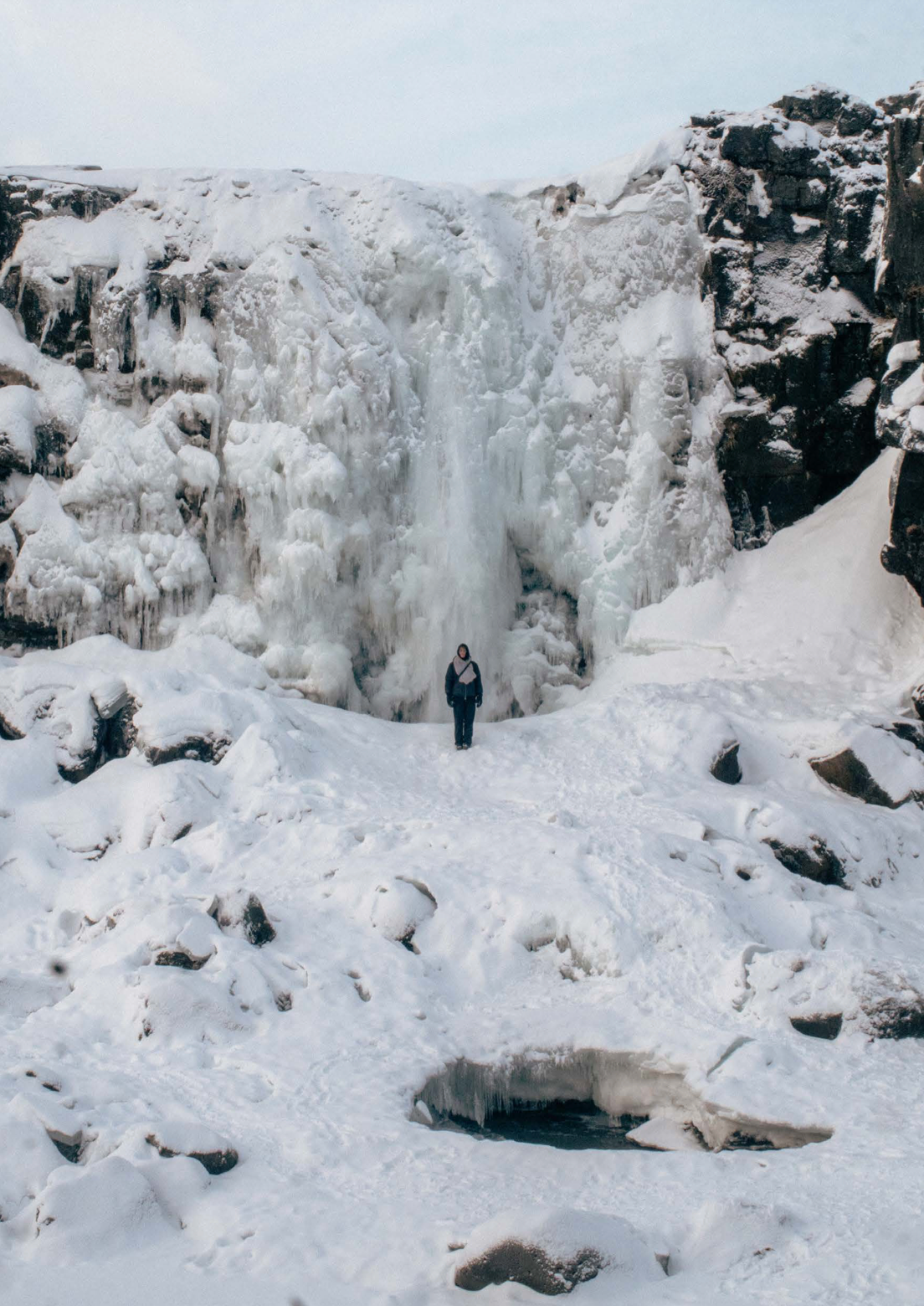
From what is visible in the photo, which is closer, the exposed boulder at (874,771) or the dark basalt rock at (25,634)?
the exposed boulder at (874,771)

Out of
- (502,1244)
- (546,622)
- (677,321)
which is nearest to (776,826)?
(546,622)

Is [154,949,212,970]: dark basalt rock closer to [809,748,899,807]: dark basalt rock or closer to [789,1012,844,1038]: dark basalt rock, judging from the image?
[789,1012,844,1038]: dark basalt rock

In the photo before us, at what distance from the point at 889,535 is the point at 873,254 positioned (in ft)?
13.1

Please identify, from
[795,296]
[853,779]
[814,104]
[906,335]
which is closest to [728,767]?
[853,779]

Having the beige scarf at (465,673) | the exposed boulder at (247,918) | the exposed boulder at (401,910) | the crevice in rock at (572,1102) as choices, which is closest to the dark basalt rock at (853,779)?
the beige scarf at (465,673)

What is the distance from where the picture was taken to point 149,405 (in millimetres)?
13867

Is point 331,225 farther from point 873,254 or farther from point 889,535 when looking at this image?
point 889,535

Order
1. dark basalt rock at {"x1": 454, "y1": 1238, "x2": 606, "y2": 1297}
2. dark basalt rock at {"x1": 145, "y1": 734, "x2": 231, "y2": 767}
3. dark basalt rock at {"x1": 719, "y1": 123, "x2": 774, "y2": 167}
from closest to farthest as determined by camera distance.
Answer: dark basalt rock at {"x1": 454, "y1": 1238, "x2": 606, "y2": 1297}, dark basalt rock at {"x1": 145, "y1": 734, "x2": 231, "y2": 767}, dark basalt rock at {"x1": 719, "y1": 123, "x2": 774, "y2": 167}

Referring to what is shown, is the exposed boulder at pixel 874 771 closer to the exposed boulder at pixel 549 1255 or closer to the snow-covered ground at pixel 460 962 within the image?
the snow-covered ground at pixel 460 962

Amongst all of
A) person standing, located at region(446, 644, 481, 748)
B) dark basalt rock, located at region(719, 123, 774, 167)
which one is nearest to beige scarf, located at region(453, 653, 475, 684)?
person standing, located at region(446, 644, 481, 748)

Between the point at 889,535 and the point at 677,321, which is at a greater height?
the point at 677,321

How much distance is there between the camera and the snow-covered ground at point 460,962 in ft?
16.8

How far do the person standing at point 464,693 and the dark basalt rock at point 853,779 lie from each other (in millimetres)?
3513

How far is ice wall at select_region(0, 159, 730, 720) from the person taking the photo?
13.2m
